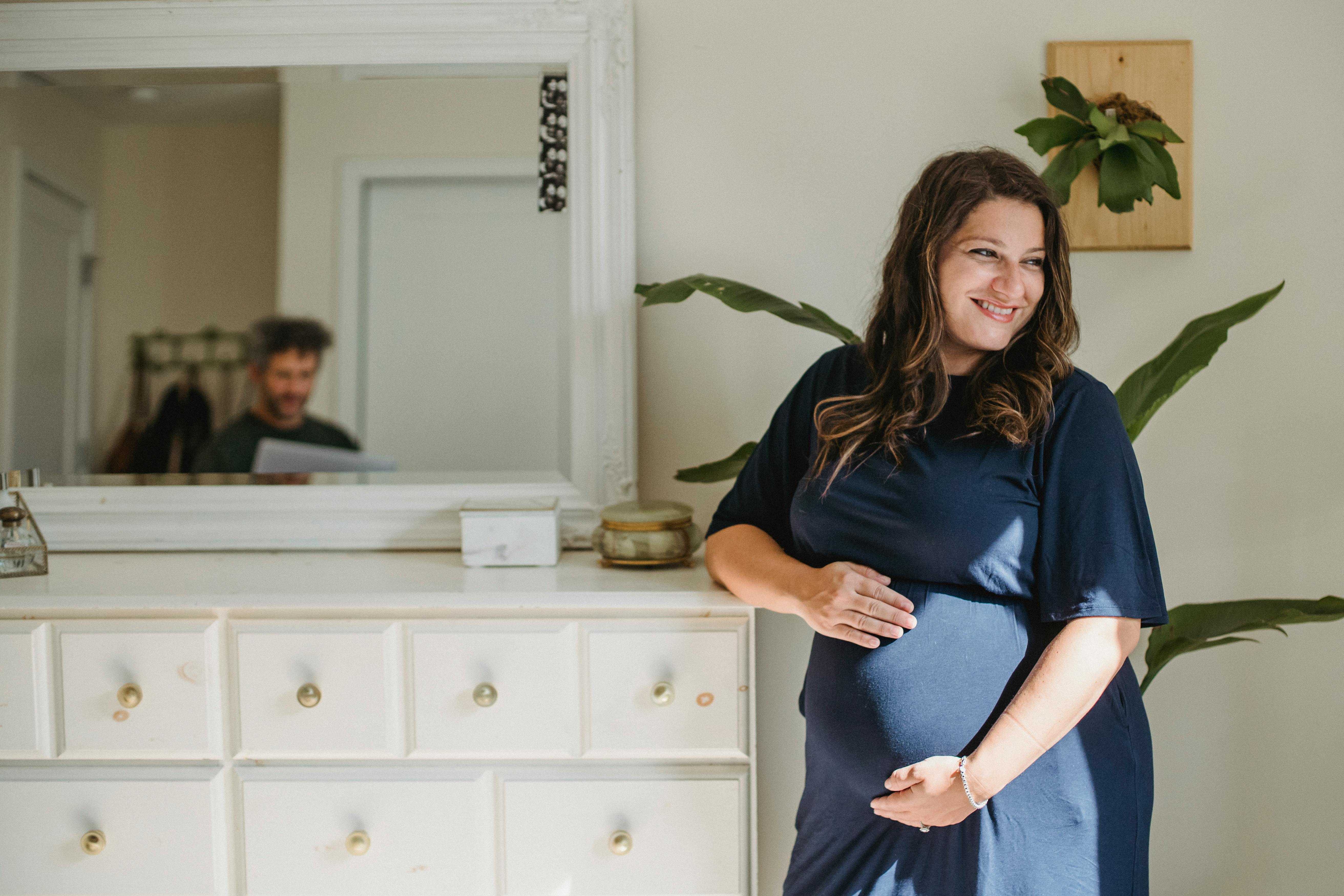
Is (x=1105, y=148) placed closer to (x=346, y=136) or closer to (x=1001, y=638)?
(x=1001, y=638)

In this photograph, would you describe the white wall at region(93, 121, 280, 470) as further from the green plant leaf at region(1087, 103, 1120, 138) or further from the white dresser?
the green plant leaf at region(1087, 103, 1120, 138)

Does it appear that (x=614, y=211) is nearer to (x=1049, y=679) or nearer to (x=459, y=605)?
(x=459, y=605)

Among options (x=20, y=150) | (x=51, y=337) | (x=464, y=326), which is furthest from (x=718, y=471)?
(x=20, y=150)

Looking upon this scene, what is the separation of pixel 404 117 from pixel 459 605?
0.96 meters

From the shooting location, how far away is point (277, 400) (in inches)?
66.1

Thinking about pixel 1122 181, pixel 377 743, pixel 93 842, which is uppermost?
pixel 1122 181

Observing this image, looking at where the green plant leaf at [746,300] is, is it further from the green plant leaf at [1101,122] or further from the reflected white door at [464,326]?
the green plant leaf at [1101,122]

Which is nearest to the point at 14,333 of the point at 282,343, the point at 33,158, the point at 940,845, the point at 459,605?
the point at 33,158

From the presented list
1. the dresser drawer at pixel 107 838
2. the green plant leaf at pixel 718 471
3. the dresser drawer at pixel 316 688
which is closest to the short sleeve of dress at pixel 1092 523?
the green plant leaf at pixel 718 471

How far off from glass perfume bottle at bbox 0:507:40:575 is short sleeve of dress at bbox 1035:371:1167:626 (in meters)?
1.56

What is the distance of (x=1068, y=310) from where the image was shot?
3.73 feet

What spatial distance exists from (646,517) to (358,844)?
2.11 ft

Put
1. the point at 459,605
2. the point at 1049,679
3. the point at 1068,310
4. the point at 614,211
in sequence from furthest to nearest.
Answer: the point at 614,211
the point at 459,605
the point at 1068,310
the point at 1049,679

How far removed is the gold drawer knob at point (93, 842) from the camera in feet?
4.23
